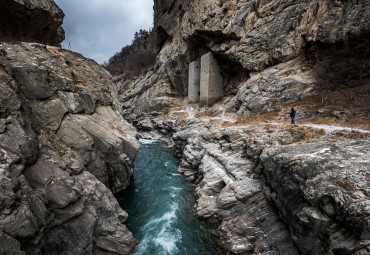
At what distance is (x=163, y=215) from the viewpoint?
448 inches

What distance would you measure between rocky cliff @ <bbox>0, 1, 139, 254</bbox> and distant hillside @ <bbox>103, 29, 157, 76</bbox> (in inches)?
1863

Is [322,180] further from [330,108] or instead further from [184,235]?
[330,108]

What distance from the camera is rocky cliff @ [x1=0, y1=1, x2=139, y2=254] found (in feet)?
19.8

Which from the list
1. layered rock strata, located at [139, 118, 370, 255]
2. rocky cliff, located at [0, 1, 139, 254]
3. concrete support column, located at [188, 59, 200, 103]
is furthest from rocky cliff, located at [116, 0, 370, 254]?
rocky cliff, located at [0, 1, 139, 254]

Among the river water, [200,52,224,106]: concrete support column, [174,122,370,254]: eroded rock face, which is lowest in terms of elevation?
the river water

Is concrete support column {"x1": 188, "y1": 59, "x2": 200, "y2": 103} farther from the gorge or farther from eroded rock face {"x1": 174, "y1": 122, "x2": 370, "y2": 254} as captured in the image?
eroded rock face {"x1": 174, "y1": 122, "x2": 370, "y2": 254}

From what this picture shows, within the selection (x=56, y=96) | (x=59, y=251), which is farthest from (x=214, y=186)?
(x=56, y=96)

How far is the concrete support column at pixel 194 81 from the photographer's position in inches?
1409

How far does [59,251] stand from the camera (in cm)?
706

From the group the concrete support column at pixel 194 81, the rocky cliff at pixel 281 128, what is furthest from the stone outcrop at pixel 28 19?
the concrete support column at pixel 194 81

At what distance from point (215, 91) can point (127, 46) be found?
2561 inches

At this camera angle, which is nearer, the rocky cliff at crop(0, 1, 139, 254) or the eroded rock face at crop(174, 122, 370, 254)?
the eroded rock face at crop(174, 122, 370, 254)

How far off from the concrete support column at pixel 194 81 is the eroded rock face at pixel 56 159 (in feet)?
77.9

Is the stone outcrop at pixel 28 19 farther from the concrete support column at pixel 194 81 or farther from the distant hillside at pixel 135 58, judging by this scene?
the distant hillside at pixel 135 58
